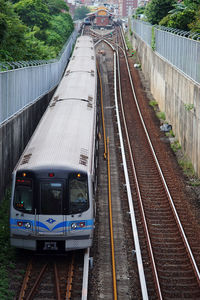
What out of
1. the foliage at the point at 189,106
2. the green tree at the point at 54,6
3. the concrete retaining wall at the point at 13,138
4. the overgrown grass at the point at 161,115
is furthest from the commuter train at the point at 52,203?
the green tree at the point at 54,6

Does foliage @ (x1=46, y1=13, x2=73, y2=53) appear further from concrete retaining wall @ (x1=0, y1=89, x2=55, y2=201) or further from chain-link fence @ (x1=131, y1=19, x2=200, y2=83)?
concrete retaining wall @ (x1=0, y1=89, x2=55, y2=201)

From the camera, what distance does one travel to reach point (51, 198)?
13.1 metres

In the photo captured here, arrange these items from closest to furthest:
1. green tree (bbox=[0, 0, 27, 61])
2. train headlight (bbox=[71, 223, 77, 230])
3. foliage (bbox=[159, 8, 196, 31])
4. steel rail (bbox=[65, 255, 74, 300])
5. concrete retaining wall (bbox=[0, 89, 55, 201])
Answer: steel rail (bbox=[65, 255, 74, 300])
train headlight (bbox=[71, 223, 77, 230])
concrete retaining wall (bbox=[0, 89, 55, 201])
green tree (bbox=[0, 0, 27, 61])
foliage (bbox=[159, 8, 196, 31])

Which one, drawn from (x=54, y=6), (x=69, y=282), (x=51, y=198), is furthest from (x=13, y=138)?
(x=54, y=6)

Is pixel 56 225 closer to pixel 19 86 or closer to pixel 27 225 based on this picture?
→ pixel 27 225

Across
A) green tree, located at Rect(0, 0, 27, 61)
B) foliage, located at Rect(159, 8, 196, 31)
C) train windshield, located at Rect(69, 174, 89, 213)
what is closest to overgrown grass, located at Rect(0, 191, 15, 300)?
train windshield, located at Rect(69, 174, 89, 213)

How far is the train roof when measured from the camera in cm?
1348

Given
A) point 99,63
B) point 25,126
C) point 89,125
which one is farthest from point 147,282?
point 99,63

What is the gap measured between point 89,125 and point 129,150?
28.3ft

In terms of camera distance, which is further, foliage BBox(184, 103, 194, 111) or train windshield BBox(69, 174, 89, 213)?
foliage BBox(184, 103, 194, 111)

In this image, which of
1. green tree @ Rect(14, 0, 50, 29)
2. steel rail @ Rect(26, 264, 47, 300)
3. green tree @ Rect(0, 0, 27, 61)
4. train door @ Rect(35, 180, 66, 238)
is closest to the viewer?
steel rail @ Rect(26, 264, 47, 300)

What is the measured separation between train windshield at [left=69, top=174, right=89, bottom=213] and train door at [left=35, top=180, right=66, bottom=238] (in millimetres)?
282

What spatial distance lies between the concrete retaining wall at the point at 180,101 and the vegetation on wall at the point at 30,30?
9334mm

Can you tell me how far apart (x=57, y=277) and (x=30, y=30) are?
4214 centimetres
